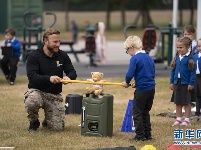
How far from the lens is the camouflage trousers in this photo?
10.6 metres

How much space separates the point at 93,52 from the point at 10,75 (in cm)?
548

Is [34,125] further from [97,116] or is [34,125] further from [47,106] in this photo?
[97,116]

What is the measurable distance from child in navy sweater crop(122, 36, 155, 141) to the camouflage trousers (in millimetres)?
1322

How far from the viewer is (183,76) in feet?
37.2

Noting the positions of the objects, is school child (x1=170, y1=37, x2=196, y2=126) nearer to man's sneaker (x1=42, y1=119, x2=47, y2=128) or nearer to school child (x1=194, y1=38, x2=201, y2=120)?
school child (x1=194, y1=38, x2=201, y2=120)

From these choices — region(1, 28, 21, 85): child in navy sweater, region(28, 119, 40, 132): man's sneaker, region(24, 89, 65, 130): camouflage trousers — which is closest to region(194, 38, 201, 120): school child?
region(24, 89, 65, 130): camouflage trousers

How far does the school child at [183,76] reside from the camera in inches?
441

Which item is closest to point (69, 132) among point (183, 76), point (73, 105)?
point (73, 105)

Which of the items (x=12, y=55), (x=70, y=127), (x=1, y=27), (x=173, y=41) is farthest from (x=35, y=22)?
(x=70, y=127)

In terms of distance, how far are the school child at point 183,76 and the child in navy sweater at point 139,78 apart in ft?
4.19

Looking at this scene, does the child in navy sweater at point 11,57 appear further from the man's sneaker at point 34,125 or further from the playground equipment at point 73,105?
the man's sneaker at point 34,125

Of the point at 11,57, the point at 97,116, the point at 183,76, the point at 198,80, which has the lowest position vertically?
the point at 97,116

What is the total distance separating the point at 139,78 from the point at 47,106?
162 centimetres

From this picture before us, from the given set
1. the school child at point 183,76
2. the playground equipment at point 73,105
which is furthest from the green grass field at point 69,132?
the school child at point 183,76
